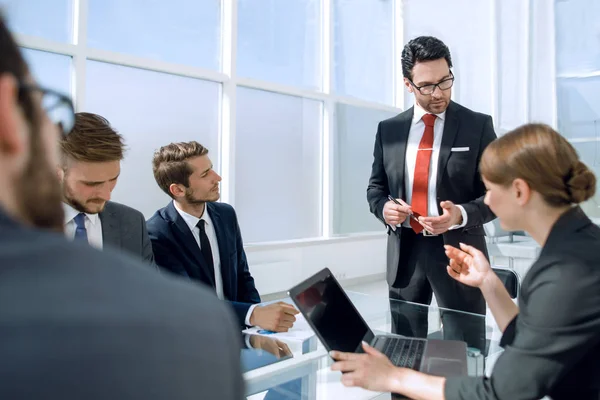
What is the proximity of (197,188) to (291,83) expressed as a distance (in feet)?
9.77

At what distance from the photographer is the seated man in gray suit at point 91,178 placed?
1722mm

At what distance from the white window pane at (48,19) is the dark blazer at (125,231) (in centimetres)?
199

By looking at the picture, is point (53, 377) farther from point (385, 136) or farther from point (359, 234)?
point (359, 234)

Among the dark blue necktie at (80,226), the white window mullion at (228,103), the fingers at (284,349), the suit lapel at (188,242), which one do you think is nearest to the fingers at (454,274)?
the fingers at (284,349)

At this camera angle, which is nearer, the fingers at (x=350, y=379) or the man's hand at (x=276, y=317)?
the fingers at (x=350, y=379)

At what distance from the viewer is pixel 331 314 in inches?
55.3

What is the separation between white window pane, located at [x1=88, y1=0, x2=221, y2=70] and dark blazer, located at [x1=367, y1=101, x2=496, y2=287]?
2.53m

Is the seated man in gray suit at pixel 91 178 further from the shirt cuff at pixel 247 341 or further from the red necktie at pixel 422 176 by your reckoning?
the red necktie at pixel 422 176

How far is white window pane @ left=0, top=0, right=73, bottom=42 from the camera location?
3.22 meters

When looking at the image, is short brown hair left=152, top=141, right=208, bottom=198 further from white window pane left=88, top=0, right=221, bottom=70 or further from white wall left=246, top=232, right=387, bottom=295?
white wall left=246, top=232, right=387, bottom=295

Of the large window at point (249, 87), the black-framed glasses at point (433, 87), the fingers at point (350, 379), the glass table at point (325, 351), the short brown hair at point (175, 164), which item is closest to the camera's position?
the fingers at point (350, 379)

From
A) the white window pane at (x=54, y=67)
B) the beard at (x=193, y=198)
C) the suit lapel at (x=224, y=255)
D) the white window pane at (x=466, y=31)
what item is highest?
the white window pane at (x=466, y=31)

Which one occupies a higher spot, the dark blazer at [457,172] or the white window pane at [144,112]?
the white window pane at [144,112]

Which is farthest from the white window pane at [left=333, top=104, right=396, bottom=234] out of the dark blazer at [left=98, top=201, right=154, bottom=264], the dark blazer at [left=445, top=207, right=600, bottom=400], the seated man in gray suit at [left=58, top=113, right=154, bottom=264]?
the dark blazer at [left=445, top=207, right=600, bottom=400]
